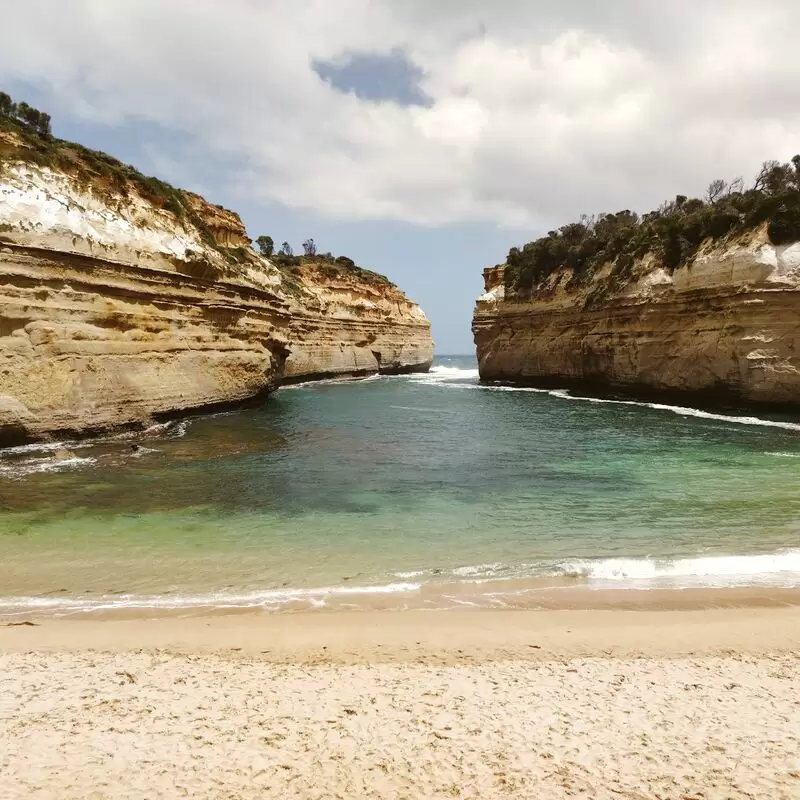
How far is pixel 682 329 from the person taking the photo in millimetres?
24750

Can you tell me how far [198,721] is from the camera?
362 centimetres

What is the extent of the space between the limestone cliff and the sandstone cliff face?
59.7 ft

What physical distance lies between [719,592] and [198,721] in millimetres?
5699

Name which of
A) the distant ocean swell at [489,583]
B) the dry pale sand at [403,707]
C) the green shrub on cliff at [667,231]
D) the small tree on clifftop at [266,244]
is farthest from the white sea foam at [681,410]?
the small tree on clifftop at [266,244]

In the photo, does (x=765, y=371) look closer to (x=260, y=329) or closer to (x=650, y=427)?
(x=650, y=427)

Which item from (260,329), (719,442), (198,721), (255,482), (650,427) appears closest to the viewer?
(198,721)

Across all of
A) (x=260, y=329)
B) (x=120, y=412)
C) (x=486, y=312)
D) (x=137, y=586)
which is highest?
(x=486, y=312)

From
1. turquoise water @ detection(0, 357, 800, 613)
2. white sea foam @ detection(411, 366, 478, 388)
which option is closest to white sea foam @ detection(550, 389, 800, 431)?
turquoise water @ detection(0, 357, 800, 613)

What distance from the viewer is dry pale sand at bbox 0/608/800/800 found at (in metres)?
3.05

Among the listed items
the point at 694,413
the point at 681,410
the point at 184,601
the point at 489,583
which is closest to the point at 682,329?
the point at 681,410

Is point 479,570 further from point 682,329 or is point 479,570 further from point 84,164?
point 682,329

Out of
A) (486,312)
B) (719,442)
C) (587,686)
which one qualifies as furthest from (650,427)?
Answer: (486,312)

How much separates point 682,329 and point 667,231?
550cm

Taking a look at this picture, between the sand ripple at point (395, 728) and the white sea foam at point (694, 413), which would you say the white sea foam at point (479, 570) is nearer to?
the sand ripple at point (395, 728)
